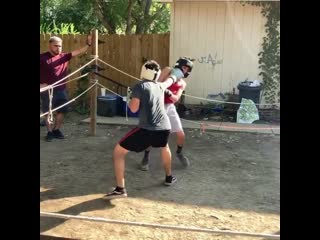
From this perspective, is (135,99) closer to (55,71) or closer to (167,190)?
(167,190)

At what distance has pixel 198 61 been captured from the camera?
11.0 meters

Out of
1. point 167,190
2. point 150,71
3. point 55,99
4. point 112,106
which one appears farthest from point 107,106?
point 150,71

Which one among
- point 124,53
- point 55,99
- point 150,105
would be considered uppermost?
point 124,53

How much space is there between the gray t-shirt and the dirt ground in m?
0.84

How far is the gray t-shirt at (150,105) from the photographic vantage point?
4969 mm

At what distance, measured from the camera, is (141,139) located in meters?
5.03

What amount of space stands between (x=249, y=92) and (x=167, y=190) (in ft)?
17.4

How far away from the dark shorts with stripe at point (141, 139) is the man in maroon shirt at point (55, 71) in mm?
2983

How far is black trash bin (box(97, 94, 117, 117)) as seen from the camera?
10.2m

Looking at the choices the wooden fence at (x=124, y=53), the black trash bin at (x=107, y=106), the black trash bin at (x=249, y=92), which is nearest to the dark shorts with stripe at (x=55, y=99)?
the black trash bin at (x=107, y=106)

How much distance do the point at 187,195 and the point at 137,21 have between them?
11.3 m
